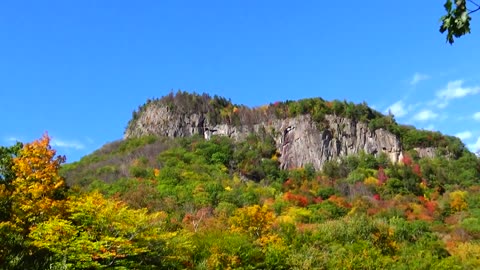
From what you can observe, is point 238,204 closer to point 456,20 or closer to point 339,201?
point 339,201

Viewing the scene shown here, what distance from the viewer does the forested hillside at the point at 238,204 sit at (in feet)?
83.4

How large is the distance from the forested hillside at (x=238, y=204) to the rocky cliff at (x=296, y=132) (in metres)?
1.84

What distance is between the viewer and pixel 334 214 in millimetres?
76500

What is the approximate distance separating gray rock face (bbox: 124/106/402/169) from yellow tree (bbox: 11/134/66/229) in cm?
7899

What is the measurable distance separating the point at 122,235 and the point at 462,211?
221 ft

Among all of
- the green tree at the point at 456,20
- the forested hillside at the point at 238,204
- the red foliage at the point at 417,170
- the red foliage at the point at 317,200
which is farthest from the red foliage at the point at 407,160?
the green tree at the point at 456,20

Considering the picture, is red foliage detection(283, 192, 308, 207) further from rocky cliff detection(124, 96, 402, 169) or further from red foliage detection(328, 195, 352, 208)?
rocky cliff detection(124, 96, 402, 169)

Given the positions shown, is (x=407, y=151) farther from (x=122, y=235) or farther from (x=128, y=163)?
(x=122, y=235)

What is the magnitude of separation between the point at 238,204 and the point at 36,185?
5049 cm

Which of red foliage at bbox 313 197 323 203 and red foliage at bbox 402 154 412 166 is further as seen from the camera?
red foliage at bbox 402 154 412 166

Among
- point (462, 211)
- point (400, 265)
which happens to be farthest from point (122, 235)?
point (462, 211)

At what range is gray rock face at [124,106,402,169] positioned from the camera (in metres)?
107

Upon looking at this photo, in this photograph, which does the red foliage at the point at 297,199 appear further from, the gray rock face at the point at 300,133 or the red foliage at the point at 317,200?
the gray rock face at the point at 300,133

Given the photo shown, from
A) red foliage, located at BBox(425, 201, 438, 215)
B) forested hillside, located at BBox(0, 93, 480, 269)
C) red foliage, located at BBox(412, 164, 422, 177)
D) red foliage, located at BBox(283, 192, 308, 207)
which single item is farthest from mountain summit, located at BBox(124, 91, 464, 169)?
red foliage, located at BBox(425, 201, 438, 215)
